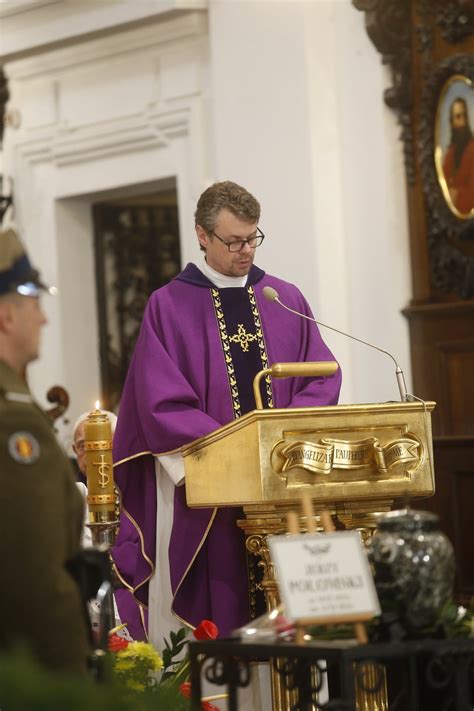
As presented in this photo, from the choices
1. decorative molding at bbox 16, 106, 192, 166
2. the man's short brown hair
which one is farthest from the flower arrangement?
decorative molding at bbox 16, 106, 192, 166

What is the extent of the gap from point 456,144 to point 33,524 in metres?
5.50

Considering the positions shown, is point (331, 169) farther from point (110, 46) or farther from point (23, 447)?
point (23, 447)

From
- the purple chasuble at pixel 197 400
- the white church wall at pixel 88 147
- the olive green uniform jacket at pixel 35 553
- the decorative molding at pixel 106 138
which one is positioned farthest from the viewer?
the decorative molding at pixel 106 138

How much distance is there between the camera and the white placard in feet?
11.4

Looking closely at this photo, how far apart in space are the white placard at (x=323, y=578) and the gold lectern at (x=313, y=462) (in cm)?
131

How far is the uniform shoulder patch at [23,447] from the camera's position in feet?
11.3

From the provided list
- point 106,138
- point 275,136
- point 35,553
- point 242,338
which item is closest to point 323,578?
point 35,553

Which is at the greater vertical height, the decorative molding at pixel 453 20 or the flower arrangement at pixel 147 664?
the decorative molding at pixel 453 20

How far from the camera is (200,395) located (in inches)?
224

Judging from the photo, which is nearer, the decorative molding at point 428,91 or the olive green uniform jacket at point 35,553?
the olive green uniform jacket at point 35,553

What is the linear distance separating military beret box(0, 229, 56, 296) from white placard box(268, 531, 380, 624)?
33.0 inches

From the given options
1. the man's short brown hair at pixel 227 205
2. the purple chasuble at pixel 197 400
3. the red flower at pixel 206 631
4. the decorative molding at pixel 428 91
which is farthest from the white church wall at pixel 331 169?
the red flower at pixel 206 631

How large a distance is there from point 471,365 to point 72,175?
352 centimetres

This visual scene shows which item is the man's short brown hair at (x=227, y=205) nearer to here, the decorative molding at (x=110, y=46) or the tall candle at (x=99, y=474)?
the tall candle at (x=99, y=474)
